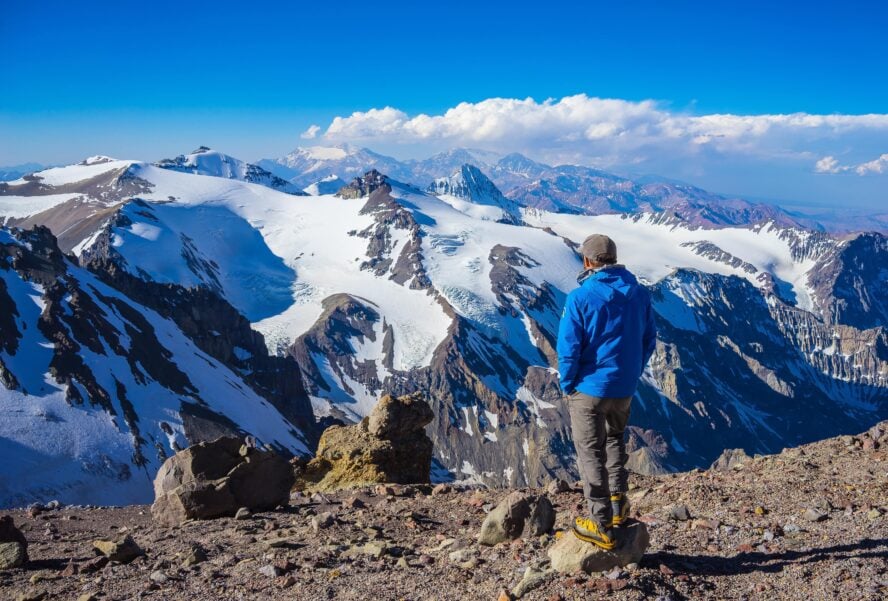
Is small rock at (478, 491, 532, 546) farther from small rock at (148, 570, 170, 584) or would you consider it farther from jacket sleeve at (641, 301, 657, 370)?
small rock at (148, 570, 170, 584)

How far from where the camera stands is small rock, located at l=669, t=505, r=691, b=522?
10394mm

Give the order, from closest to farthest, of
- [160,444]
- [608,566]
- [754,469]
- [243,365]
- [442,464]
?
1. [608,566]
2. [754,469]
3. [160,444]
4. [243,365]
5. [442,464]

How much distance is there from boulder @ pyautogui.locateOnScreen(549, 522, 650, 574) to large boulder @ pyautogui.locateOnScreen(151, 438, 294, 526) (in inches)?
320

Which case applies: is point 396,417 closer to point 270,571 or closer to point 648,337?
point 270,571

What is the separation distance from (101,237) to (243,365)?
109 m

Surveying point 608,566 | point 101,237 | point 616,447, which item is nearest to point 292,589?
point 608,566

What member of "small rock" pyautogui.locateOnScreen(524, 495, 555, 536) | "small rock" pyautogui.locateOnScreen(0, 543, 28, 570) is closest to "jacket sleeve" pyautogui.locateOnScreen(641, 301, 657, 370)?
"small rock" pyautogui.locateOnScreen(524, 495, 555, 536)

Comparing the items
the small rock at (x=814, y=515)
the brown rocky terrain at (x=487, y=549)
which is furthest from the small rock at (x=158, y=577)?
the small rock at (x=814, y=515)

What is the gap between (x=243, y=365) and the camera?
397ft

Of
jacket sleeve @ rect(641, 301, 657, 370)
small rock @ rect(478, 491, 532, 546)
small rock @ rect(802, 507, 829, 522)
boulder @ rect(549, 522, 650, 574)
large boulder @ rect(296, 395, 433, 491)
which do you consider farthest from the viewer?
large boulder @ rect(296, 395, 433, 491)

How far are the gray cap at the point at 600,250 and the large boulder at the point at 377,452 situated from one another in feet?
44.7

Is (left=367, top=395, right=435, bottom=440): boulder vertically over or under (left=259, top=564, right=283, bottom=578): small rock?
under

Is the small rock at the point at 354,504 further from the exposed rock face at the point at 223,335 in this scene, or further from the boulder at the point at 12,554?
the exposed rock face at the point at 223,335

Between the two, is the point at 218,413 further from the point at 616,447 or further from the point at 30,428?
the point at 616,447
